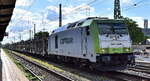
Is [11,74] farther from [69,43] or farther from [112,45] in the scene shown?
[112,45]

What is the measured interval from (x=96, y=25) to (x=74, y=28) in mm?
3300

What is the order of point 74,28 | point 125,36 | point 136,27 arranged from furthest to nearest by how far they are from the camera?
point 136,27 → point 74,28 → point 125,36


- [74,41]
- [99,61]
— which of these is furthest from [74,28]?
[99,61]

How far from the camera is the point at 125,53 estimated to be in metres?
15.6

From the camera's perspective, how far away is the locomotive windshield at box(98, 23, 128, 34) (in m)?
15.8

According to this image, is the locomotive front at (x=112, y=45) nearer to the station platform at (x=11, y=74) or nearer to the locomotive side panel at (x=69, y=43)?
the locomotive side panel at (x=69, y=43)

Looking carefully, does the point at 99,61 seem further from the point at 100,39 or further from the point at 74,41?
the point at 74,41

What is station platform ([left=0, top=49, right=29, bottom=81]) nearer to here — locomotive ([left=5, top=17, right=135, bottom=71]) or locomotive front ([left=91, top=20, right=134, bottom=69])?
locomotive ([left=5, top=17, right=135, bottom=71])

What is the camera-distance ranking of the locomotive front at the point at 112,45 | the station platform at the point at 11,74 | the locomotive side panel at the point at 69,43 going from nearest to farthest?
the station platform at the point at 11,74, the locomotive front at the point at 112,45, the locomotive side panel at the point at 69,43

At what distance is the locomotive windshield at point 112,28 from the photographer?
15.8 metres

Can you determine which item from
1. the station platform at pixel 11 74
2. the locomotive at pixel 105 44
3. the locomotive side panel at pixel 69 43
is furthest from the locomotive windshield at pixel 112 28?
the station platform at pixel 11 74

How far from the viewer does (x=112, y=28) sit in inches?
631

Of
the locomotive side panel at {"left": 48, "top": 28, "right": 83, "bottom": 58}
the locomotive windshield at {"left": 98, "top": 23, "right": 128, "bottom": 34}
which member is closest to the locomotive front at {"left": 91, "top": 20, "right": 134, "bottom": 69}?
the locomotive windshield at {"left": 98, "top": 23, "right": 128, "bottom": 34}

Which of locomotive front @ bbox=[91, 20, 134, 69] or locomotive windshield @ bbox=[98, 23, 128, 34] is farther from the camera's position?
locomotive windshield @ bbox=[98, 23, 128, 34]
